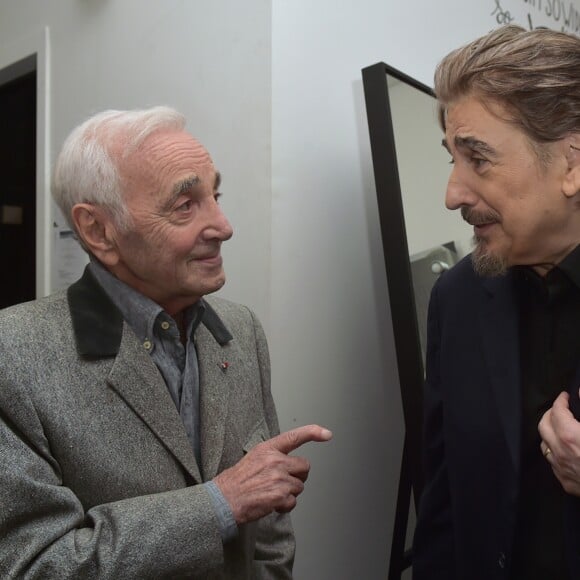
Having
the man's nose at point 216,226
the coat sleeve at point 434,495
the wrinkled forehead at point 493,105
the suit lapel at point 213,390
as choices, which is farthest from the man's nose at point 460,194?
the suit lapel at point 213,390

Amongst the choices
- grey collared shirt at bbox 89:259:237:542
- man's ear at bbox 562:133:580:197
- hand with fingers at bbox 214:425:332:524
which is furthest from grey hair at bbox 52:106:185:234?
man's ear at bbox 562:133:580:197

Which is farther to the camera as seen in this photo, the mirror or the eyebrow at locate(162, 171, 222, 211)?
the mirror

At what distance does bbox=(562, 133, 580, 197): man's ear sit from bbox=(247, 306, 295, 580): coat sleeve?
69 centimetres

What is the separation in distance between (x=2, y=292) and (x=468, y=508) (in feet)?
7.52

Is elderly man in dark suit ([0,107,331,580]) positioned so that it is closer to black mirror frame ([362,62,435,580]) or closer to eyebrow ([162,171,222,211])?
eyebrow ([162,171,222,211])

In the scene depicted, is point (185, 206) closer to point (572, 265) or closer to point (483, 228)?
point (483, 228)

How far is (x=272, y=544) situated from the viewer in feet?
4.04

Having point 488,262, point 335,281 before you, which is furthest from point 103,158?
point 335,281

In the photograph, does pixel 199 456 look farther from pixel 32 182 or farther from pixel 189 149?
pixel 32 182

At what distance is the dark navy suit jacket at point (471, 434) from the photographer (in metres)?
1.02

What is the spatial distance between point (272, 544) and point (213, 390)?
352mm

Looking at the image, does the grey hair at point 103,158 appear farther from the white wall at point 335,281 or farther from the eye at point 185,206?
the white wall at point 335,281

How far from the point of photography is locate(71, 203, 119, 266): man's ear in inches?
43.6

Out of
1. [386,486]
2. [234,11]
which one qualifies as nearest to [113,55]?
[234,11]
